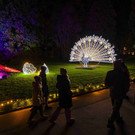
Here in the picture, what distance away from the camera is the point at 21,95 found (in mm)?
9094

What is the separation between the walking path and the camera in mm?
4957

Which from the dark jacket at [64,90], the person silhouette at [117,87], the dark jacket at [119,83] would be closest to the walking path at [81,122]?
the person silhouette at [117,87]

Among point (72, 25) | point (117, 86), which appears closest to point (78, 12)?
point (72, 25)

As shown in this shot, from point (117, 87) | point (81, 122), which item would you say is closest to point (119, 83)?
point (117, 87)

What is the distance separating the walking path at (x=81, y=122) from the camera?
4.96 metres

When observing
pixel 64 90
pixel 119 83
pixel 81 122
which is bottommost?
pixel 81 122

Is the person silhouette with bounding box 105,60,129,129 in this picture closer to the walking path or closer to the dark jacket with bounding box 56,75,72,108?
the walking path

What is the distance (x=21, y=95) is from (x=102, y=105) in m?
4.23

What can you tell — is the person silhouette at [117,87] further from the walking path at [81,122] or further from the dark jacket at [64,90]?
the dark jacket at [64,90]

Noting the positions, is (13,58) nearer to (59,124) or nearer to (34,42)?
(34,42)

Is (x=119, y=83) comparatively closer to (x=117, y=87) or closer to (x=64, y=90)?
(x=117, y=87)

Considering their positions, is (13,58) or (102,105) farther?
(13,58)

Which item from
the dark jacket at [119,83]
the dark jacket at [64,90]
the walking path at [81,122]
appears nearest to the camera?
the walking path at [81,122]

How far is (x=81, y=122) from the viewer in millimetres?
5586
